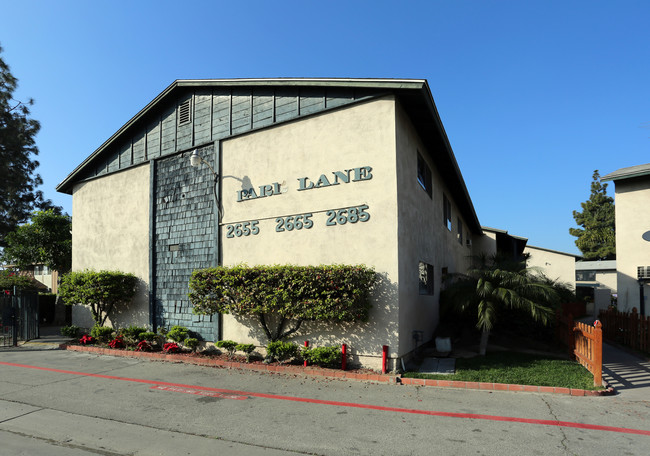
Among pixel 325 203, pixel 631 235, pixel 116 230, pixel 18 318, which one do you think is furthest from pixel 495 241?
pixel 18 318

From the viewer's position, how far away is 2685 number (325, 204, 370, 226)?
9055mm

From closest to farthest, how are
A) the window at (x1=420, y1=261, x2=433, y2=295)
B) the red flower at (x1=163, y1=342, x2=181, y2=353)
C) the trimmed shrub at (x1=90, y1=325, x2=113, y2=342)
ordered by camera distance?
the red flower at (x1=163, y1=342, x2=181, y2=353) → the window at (x1=420, y1=261, x2=433, y2=295) → the trimmed shrub at (x1=90, y1=325, x2=113, y2=342)

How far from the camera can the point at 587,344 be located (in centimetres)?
829

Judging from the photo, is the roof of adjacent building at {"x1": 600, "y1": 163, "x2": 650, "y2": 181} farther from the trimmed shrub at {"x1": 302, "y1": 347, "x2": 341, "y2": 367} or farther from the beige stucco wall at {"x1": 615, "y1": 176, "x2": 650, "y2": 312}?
the trimmed shrub at {"x1": 302, "y1": 347, "x2": 341, "y2": 367}

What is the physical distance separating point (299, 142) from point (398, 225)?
11.7 ft

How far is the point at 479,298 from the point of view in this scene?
10109mm

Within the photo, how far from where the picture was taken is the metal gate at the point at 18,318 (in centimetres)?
1326

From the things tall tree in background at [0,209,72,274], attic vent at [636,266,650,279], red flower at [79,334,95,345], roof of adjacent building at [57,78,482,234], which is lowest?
red flower at [79,334,95,345]

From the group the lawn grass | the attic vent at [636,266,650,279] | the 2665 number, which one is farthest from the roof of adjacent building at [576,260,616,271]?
the 2665 number

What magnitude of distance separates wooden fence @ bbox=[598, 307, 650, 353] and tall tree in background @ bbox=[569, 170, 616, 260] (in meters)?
36.5

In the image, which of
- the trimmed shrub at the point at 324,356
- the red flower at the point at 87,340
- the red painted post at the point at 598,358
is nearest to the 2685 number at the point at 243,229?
the trimmed shrub at the point at 324,356

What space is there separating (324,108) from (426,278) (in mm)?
5811

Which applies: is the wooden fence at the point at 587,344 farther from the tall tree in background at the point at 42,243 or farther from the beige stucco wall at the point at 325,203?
the tall tree in background at the point at 42,243

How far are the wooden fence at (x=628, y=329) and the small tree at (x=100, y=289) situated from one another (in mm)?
16245
